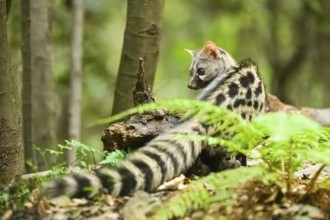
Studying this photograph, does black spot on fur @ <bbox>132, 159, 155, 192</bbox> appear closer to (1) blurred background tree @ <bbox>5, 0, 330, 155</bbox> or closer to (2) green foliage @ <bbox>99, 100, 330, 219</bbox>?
(2) green foliage @ <bbox>99, 100, 330, 219</bbox>

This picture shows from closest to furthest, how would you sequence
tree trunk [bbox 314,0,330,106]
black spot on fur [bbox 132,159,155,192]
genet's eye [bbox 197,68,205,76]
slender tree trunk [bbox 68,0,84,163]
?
black spot on fur [bbox 132,159,155,192]
genet's eye [bbox 197,68,205,76]
slender tree trunk [bbox 68,0,84,163]
tree trunk [bbox 314,0,330,106]

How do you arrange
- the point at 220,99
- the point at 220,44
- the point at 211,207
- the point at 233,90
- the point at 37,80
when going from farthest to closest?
the point at 220,44
the point at 37,80
the point at 233,90
the point at 220,99
the point at 211,207

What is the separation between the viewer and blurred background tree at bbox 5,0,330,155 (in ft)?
49.0

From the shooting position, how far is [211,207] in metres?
5.23

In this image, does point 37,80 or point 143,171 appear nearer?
point 143,171

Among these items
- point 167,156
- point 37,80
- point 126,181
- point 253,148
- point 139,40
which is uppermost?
point 139,40

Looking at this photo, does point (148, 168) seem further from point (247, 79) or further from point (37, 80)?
point (37, 80)

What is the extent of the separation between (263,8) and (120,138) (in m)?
11.2

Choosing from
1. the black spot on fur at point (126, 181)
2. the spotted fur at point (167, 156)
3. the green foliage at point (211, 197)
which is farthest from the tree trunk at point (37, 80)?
the green foliage at point (211, 197)

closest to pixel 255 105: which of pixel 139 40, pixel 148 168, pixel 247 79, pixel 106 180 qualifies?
pixel 247 79

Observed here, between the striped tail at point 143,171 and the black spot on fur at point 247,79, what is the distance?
2.72ft

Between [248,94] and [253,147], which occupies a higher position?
[248,94]

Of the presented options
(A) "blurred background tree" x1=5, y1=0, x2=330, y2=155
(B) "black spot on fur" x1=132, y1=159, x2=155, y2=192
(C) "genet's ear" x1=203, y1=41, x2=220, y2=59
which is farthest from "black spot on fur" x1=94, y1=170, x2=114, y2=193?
(A) "blurred background tree" x1=5, y1=0, x2=330, y2=155

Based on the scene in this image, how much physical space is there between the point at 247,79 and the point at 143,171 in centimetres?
191
